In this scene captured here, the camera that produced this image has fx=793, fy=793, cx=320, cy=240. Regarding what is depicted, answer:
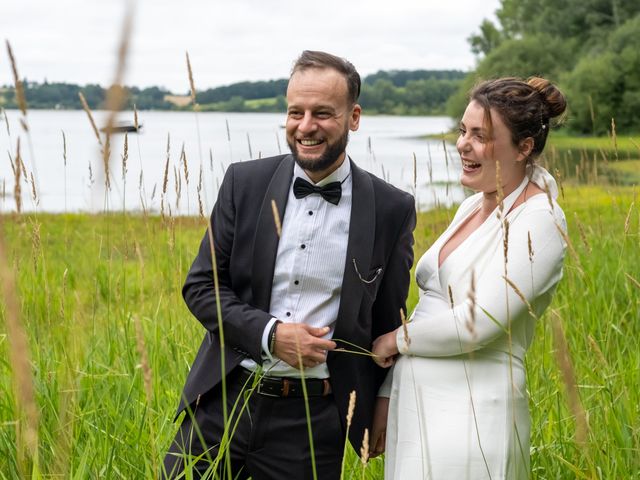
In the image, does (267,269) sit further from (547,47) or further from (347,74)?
(547,47)

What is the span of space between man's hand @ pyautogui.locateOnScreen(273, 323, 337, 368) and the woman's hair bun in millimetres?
988

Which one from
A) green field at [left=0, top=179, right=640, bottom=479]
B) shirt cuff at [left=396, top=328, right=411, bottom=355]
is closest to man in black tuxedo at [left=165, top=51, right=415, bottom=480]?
shirt cuff at [left=396, top=328, right=411, bottom=355]

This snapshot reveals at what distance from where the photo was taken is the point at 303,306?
2.45m

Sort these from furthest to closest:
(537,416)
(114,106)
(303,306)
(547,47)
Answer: (547,47)
(537,416)
(303,306)
(114,106)

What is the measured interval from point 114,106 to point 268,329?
167 centimetres

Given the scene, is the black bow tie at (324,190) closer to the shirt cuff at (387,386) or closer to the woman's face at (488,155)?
the woman's face at (488,155)

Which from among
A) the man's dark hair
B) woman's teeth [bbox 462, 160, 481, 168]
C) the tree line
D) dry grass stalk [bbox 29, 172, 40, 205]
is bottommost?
dry grass stalk [bbox 29, 172, 40, 205]

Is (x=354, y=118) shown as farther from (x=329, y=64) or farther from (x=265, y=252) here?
(x=265, y=252)

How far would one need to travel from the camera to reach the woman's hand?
2.42m

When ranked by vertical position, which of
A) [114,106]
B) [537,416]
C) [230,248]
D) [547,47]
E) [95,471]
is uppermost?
[547,47]

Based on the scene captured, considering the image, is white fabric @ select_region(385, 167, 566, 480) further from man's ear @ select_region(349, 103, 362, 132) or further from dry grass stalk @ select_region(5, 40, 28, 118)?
dry grass stalk @ select_region(5, 40, 28, 118)

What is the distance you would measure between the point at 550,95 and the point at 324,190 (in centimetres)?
76

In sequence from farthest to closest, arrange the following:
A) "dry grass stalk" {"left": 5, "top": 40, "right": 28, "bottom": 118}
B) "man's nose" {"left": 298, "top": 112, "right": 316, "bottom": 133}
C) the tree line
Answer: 1. the tree line
2. "man's nose" {"left": 298, "top": 112, "right": 316, "bottom": 133}
3. "dry grass stalk" {"left": 5, "top": 40, "right": 28, "bottom": 118}

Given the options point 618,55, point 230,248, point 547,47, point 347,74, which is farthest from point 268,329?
point 547,47
